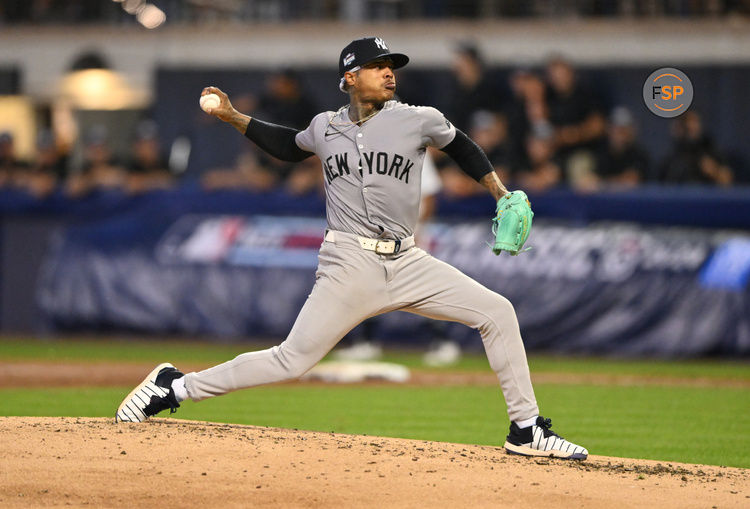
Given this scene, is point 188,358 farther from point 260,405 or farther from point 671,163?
point 671,163

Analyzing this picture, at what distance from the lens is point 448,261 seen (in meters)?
13.6

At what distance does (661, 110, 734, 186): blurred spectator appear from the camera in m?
14.1

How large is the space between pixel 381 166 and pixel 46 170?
11.8m

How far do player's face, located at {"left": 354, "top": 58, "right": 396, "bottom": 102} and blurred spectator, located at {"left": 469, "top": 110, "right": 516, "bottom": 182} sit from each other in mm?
7955

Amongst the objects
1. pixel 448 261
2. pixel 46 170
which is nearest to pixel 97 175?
pixel 46 170

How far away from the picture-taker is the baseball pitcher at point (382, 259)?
18.7 ft

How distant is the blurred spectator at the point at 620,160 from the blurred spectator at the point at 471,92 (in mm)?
1526

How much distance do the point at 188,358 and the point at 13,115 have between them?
49.1ft

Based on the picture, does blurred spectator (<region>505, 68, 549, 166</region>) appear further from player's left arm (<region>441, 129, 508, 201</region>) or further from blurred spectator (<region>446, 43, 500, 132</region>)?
player's left arm (<region>441, 129, 508, 201</region>)

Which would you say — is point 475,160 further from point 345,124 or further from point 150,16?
point 150,16

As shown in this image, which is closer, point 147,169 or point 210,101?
point 210,101

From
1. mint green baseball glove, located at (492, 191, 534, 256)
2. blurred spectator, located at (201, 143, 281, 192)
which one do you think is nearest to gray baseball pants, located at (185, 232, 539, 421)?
mint green baseball glove, located at (492, 191, 534, 256)

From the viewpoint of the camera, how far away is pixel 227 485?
196 inches

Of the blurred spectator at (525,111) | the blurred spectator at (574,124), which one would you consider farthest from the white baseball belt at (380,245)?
the blurred spectator at (574,124)
